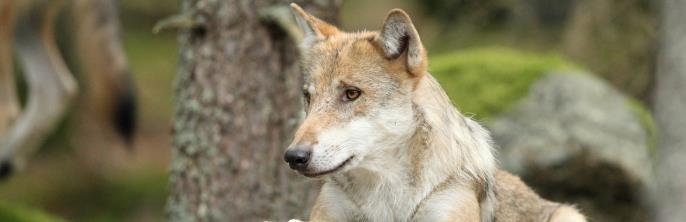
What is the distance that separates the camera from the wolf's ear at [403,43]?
5371 mm

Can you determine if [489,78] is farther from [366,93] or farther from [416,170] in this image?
[366,93]

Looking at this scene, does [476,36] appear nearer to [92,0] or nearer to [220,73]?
[92,0]

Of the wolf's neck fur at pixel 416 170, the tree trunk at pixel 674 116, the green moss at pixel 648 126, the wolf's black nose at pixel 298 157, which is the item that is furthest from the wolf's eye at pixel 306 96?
the green moss at pixel 648 126

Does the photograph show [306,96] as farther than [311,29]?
No

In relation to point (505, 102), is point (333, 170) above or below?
below

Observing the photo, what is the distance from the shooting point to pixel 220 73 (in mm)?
7984

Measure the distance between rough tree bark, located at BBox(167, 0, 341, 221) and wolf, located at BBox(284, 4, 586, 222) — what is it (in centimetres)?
200

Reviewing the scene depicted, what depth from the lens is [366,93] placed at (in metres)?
5.48

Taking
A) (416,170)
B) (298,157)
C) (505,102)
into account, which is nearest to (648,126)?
(505,102)

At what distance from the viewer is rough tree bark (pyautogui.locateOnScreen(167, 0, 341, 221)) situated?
7.98 m

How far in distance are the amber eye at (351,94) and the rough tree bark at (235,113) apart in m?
2.46

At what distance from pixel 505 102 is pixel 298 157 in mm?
4957

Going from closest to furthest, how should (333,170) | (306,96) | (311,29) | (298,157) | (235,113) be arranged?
(298,157), (333,170), (306,96), (311,29), (235,113)

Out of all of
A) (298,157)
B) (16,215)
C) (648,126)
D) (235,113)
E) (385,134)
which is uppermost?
(648,126)
